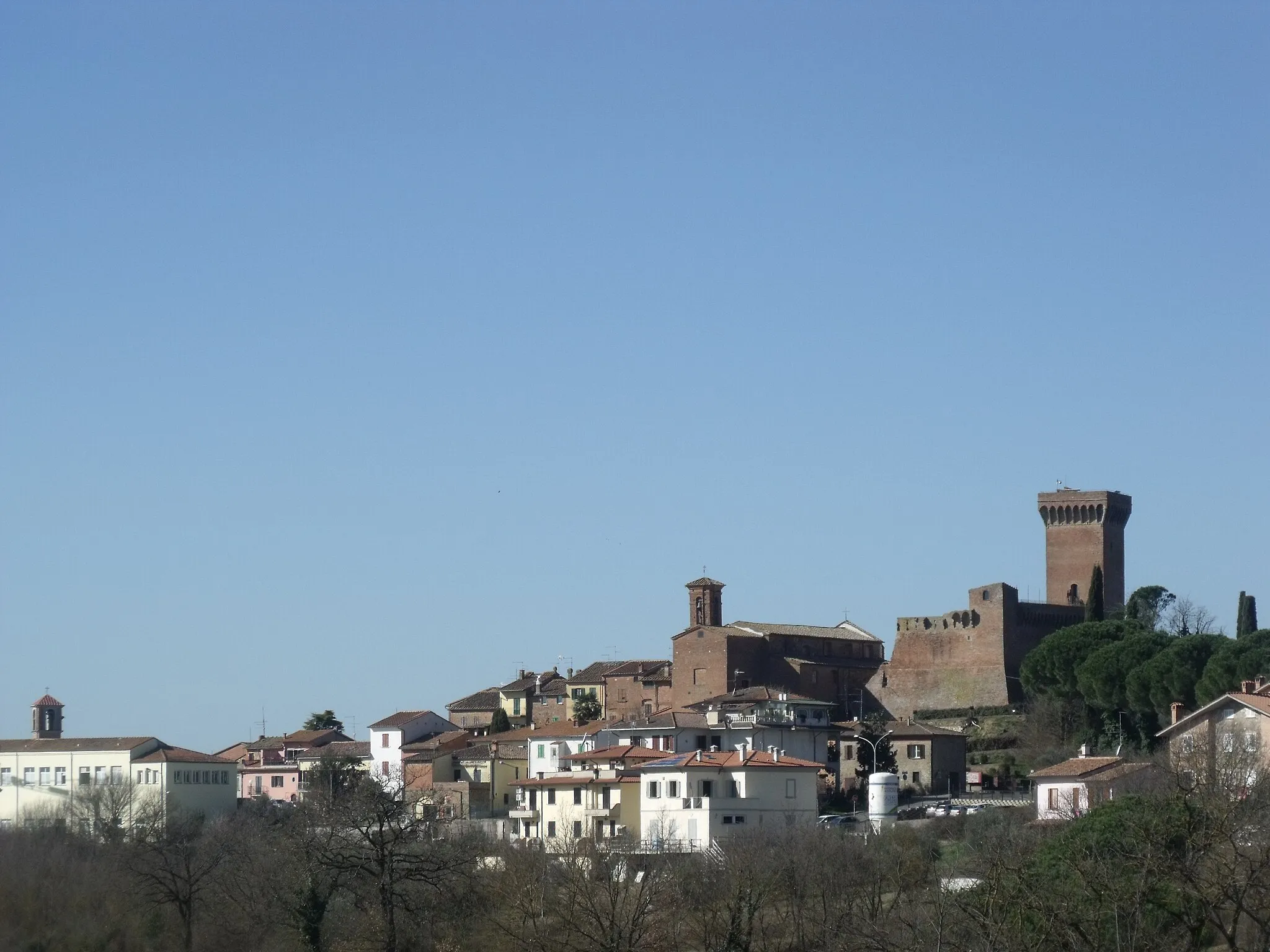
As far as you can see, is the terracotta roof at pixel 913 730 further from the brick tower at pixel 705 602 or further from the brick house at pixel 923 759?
the brick tower at pixel 705 602

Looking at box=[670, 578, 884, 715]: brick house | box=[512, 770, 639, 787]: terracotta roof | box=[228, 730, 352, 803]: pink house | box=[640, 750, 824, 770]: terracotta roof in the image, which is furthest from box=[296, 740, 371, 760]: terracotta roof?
box=[640, 750, 824, 770]: terracotta roof

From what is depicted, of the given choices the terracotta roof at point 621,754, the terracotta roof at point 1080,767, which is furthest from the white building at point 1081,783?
the terracotta roof at point 621,754

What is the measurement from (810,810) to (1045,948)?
2649 centimetres

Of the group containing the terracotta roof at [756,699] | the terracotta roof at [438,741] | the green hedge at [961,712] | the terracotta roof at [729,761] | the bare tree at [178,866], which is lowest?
the bare tree at [178,866]

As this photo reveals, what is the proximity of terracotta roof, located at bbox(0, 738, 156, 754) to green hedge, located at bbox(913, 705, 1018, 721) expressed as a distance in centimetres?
2927

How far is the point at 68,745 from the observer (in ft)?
268

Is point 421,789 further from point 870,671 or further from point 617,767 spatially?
point 870,671

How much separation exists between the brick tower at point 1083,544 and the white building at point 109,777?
1376 inches

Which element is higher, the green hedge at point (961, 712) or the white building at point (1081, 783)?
the green hedge at point (961, 712)

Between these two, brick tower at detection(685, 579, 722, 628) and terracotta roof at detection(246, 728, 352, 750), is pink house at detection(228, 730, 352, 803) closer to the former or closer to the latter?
terracotta roof at detection(246, 728, 352, 750)

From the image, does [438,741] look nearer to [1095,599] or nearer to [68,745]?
[68,745]

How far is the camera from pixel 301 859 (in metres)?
51.2

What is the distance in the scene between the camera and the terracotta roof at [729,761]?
6025 centimetres

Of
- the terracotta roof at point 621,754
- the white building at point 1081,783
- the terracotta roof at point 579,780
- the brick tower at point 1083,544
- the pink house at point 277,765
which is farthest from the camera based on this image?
the brick tower at point 1083,544
